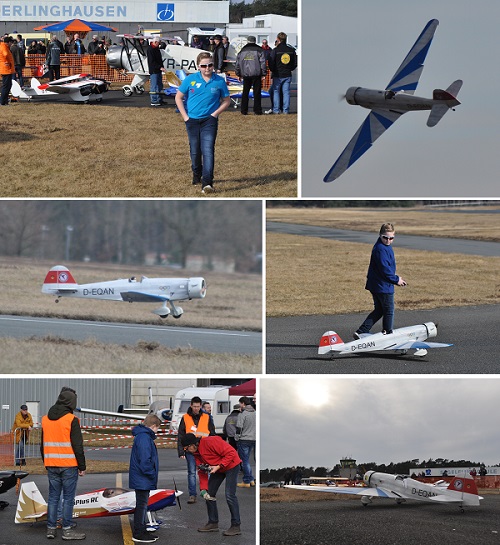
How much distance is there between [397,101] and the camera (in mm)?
10023

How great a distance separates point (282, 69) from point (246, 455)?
7.23 m

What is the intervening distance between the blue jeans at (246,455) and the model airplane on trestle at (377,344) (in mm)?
1401

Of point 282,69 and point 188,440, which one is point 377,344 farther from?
point 282,69

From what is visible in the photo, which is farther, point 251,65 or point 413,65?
point 251,65

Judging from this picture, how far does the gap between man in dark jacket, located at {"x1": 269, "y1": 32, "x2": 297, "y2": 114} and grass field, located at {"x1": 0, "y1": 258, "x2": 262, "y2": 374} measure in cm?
617

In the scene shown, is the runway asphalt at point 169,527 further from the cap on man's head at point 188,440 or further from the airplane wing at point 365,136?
the airplane wing at point 365,136

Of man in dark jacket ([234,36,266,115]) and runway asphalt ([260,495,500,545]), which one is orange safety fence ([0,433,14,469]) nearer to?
runway asphalt ([260,495,500,545])

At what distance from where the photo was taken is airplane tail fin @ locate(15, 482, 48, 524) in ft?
25.7

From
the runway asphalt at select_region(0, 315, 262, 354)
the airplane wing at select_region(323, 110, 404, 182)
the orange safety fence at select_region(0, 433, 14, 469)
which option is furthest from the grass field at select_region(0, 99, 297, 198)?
the orange safety fence at select_region(0, 433, 14, 469)

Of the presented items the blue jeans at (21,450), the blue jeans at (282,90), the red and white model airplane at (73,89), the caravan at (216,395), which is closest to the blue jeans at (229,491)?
the caravan at (216,395)

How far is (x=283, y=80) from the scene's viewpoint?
47.8ft

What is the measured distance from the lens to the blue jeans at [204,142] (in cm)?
952

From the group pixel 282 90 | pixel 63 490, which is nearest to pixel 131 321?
pixel 63 490

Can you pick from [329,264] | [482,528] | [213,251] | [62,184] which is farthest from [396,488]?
[62,184]
